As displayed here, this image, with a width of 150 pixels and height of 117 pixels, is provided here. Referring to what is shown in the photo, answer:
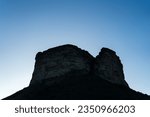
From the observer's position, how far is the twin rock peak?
3589 cm

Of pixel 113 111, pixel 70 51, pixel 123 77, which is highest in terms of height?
pixel 70 51

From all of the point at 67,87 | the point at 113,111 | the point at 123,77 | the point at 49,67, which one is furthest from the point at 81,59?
the point at 113,111

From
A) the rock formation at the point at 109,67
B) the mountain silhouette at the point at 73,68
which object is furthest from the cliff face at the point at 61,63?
the rock formation at the point at 109,67

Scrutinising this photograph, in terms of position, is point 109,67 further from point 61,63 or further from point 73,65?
point 61,63

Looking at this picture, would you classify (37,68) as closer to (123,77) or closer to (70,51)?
(70,51)

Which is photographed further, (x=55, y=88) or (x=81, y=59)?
(x=81, y=59)

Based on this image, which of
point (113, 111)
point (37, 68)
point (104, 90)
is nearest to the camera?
point (113, 111)

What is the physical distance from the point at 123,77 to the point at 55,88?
1557cm

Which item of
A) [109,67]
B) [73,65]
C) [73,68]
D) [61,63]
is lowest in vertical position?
[73,68]

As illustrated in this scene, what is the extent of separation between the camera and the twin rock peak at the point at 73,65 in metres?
35.9

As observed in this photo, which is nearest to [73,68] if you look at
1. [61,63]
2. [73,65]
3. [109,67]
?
[73,65]

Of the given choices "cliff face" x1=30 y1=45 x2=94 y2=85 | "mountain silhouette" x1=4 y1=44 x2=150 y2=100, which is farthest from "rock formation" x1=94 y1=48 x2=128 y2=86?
"cliff face" x1=30 y1=45 x2=94 y2=85

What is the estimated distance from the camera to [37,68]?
39.5 meters

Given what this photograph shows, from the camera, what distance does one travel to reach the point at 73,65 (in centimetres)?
3600
